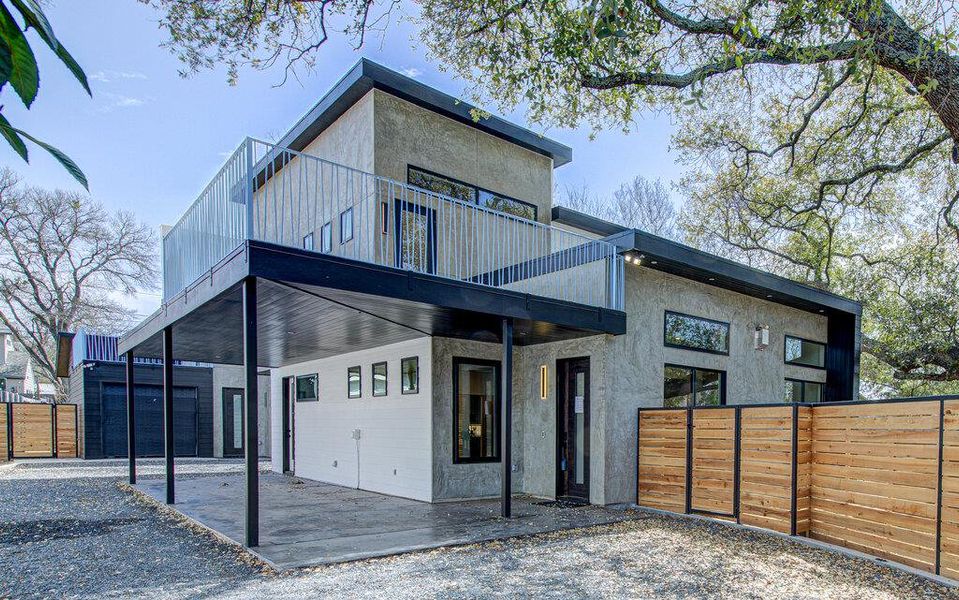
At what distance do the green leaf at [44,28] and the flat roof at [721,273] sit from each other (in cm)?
738

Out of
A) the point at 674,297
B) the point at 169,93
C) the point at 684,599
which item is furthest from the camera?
the point at 674,297

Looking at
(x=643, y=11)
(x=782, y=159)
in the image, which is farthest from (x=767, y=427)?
(x=782, y=159)

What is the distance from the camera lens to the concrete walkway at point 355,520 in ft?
18.2

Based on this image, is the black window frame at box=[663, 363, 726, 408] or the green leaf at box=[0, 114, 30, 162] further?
the black window frame at box=[663, 363, 726, 408]

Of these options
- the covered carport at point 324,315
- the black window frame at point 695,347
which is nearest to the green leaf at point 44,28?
the covered carport at point 324,315

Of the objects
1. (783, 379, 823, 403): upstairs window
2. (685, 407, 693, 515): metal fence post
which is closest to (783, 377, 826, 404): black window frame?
(783, 379, 823, 403): upstairs window

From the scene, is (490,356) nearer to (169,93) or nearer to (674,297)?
(674,297)

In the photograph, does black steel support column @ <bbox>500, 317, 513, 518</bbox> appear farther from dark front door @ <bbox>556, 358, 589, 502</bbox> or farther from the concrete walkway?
dark front door @ <bbox>556, 358, 589, 502</bbox>

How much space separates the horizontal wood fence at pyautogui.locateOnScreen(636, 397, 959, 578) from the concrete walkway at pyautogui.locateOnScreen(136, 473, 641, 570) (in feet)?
3.31

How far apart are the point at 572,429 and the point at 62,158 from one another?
8.26 metres

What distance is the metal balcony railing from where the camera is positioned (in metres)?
6.19

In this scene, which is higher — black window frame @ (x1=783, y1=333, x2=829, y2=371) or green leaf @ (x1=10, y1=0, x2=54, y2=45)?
green leaf @ (x1=10, y1=0, x2=54, y2=45)

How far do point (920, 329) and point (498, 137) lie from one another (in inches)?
440

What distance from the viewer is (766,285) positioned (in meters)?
9.35
